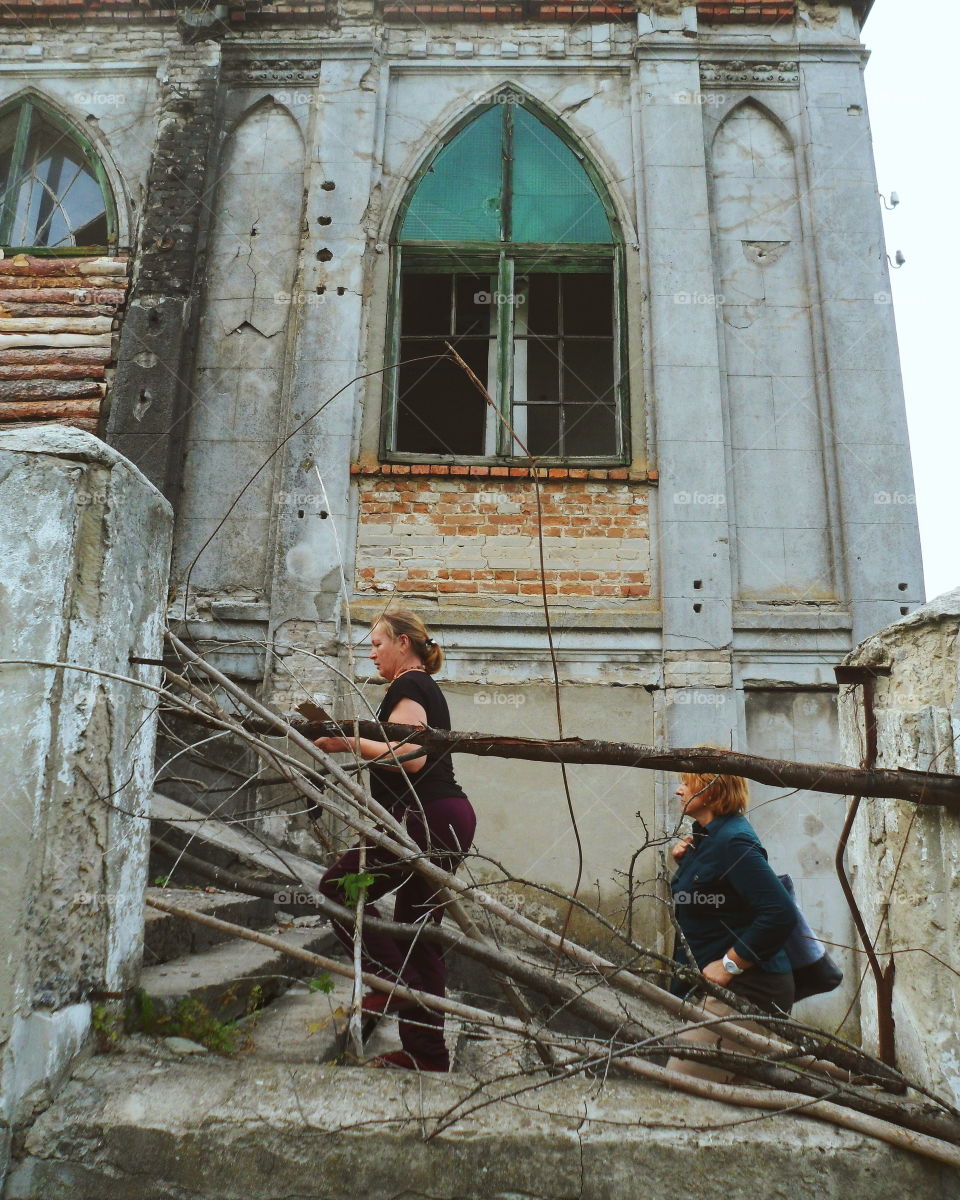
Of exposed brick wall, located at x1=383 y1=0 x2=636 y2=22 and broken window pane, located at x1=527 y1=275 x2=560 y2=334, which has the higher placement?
exposed brick wall, located at x1=383 y1=0 x2=636 y2=22

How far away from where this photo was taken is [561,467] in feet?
20.6

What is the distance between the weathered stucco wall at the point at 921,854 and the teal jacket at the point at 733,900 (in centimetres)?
42

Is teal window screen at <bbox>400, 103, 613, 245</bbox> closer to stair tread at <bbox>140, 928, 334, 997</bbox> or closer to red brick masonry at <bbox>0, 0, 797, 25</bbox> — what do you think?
red brick masonry at <bbox>0, 0, 797, 25</bbox>

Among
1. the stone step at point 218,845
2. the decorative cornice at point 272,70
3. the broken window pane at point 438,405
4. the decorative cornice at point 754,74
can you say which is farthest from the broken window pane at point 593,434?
the stone step at point 218,845

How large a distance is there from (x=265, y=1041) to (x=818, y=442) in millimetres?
5363

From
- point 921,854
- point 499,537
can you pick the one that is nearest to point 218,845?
point 499,537

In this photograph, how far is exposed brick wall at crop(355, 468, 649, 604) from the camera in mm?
6094

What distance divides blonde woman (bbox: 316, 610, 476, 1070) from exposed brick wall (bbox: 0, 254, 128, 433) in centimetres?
438

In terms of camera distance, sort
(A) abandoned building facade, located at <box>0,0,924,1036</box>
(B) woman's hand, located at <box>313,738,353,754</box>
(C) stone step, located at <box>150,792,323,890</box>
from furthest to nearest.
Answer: (A) abandoned building facade, located at <box>0,0,924,1036</box> < (C) stone step, located at <box>150,792,323,890</box> < (B) woman's hand, located at <box>313,738,353,754</box>

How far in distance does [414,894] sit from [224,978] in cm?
66

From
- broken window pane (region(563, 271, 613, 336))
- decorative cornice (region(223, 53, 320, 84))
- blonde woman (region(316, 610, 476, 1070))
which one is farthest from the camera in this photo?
decorative cornice (region(223, 53, 320, 84))

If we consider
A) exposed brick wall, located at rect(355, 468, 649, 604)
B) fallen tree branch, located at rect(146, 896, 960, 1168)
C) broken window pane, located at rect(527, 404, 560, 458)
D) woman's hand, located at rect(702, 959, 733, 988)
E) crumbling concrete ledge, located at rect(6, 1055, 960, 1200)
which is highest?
broken window pane, located at rect(527, 404, 560, 458)

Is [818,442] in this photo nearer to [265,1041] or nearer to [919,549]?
[919,549]

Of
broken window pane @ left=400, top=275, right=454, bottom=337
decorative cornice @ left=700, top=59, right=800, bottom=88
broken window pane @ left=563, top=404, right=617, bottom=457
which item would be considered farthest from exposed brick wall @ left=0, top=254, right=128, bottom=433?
decorative cornice @ left=700, top=59, right=800, bottom=88
